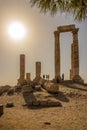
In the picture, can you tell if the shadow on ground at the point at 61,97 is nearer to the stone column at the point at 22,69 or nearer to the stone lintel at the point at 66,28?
the stone lintel at the point at 66,28

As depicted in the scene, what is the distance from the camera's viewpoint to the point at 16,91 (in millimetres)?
28500

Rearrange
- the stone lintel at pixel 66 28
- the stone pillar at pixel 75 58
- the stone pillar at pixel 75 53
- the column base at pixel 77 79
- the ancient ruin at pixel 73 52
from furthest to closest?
1. the stone lintel at pixel 66 28
2. the stone pillar at pixel 75 53
3. the ancient ruin at pixel 73 52
4. the stone pillar at pixel 75 58
5. the column base at pixel 77 79

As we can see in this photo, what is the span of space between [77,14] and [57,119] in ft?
22.6

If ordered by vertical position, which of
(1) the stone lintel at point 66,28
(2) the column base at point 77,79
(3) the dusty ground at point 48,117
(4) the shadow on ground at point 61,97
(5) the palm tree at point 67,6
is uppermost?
(1) the stone lintel at point 66,28

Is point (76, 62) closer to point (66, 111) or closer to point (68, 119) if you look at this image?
point (66, 111)

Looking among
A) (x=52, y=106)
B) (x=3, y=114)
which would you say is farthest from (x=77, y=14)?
(x=52, y=106)

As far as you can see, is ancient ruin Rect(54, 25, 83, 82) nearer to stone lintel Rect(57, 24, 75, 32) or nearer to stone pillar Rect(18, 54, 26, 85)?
stone lintel Rect(57, 24, 75, 32)

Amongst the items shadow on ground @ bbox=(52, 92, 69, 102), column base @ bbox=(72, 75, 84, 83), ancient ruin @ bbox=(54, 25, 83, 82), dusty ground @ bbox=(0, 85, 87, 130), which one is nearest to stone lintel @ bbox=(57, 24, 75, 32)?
ancient ruin @ bbox=(54, 25, 83, 82)

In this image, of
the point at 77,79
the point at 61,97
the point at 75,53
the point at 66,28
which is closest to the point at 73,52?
the point at 75,53

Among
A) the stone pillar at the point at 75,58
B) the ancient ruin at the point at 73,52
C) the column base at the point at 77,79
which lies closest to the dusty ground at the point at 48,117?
the column base at the point at 77,79

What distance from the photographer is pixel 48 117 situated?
1594 cm

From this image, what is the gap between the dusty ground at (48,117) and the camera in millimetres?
13625

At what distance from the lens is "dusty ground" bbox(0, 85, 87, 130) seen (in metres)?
13.6

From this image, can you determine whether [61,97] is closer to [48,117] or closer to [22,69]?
[48,117]
